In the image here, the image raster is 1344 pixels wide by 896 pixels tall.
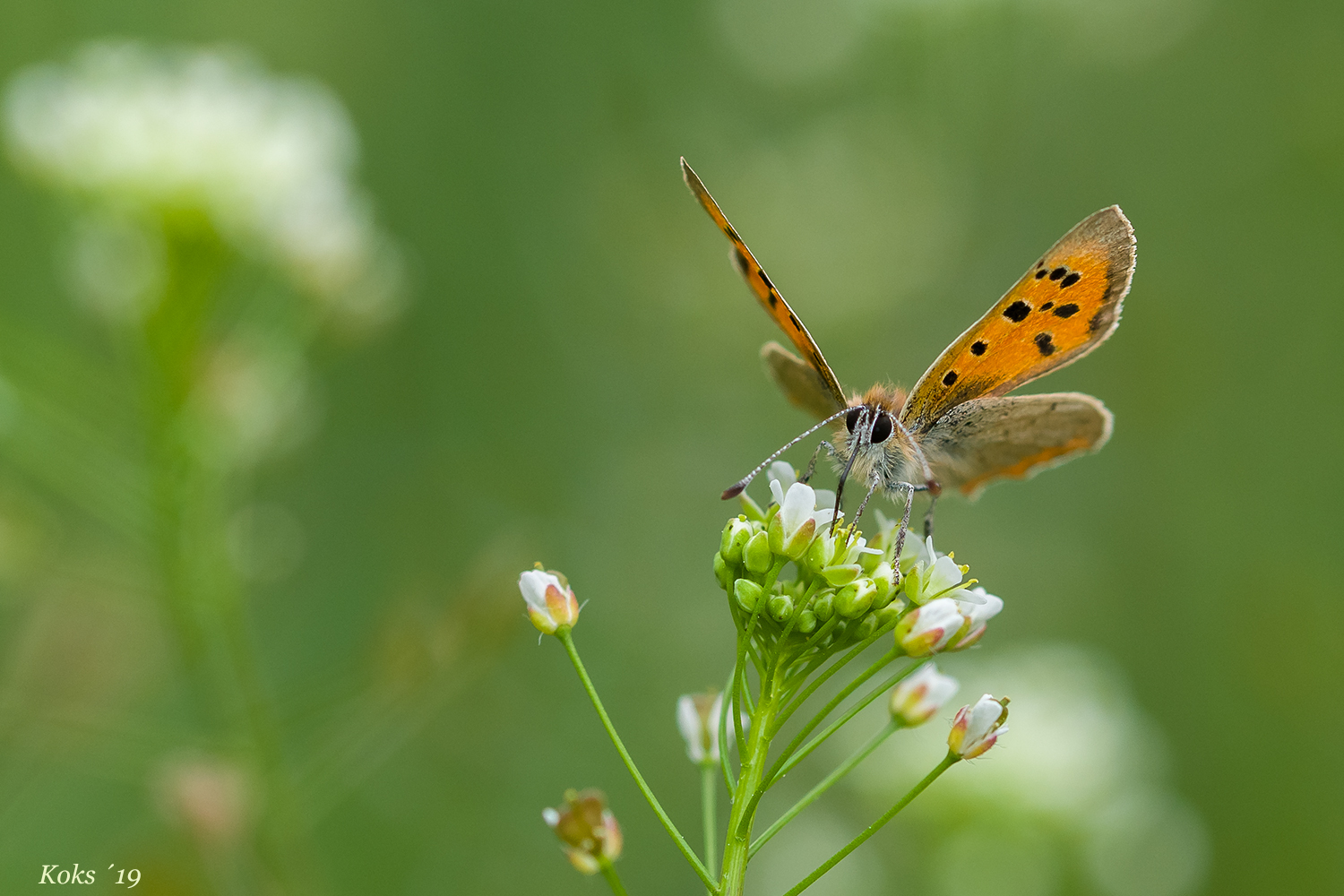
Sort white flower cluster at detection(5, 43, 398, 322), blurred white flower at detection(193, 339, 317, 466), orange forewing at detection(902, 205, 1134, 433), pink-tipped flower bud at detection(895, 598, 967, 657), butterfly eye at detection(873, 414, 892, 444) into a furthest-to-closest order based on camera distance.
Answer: white flower cluster at detection(5, 43, 398, 322) < blurred white flower at detection(193, 339, 317, 466) < butterfly eye at detection(873, 414, 892, 444) < orange forewing at detection(902, 205, 1134, 433) < pink-tipped flower bud at detection(895, 598, 967, 657)

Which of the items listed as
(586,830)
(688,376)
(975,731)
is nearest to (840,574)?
(975,731)

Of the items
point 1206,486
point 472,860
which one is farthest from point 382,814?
point 1206,486

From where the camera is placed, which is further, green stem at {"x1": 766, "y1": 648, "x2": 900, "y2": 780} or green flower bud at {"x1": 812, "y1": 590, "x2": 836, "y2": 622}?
green flower bud at {"x1": 812, "y1": 590, "x2": 836, "y2": 622}

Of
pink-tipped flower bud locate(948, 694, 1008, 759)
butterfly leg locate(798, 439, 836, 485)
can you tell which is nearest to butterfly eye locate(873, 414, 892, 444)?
butterfly leg locate(798, 439, 836, 485)

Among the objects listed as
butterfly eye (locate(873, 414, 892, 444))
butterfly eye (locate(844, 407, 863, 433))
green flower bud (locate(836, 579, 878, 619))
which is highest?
butterfly eye (locate(844, 407, 863, 433))

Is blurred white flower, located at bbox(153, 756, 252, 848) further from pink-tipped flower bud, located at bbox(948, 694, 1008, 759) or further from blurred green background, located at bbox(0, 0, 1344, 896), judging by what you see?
pink-tipped flower bud, located at bbox(948, 694, 1008, 759)

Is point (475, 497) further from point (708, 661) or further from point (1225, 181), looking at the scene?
point (1225, 181)
